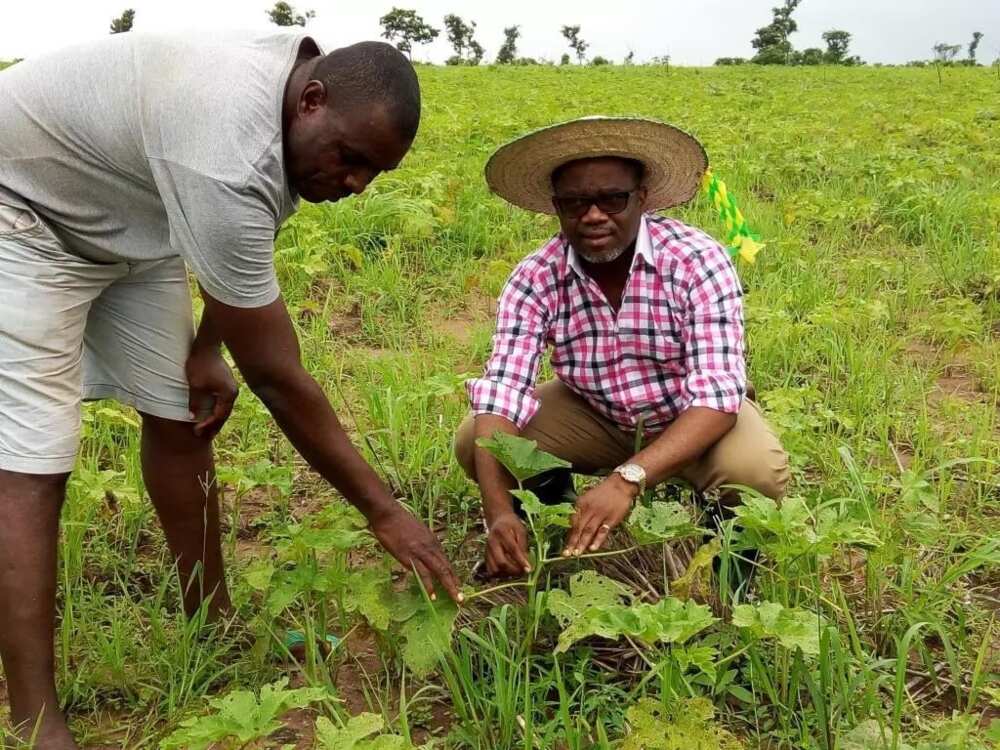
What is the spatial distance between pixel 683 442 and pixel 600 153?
717 millimetres

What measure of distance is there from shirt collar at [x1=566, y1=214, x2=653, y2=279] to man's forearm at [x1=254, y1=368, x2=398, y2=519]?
834 mm

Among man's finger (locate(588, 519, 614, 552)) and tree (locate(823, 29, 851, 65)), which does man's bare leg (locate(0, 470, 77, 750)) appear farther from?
tree (locate(823, 29, 851, 65))

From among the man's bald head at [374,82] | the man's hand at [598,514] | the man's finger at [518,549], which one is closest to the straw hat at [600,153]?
the man's bald head at [374,82]

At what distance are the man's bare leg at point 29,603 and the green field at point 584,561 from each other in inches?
7.1

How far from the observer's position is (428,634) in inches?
75.0

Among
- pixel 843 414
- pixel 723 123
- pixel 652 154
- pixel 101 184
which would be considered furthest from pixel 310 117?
pixel 723 123

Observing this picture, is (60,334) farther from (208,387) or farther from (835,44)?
(835,44)

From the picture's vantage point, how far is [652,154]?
8.02ft

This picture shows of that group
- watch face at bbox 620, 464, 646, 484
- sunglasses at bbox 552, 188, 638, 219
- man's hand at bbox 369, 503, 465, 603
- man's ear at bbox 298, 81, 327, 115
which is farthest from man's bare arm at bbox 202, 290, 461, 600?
sunglasses at bbox 552, 188, 638, 219

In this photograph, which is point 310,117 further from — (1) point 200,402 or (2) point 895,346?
(2) point 895,346

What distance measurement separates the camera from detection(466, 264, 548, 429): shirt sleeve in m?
2.43

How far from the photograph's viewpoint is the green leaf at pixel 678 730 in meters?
1.64

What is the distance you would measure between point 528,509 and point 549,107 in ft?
32.8

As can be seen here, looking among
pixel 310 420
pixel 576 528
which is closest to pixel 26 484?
pixel 310 420
